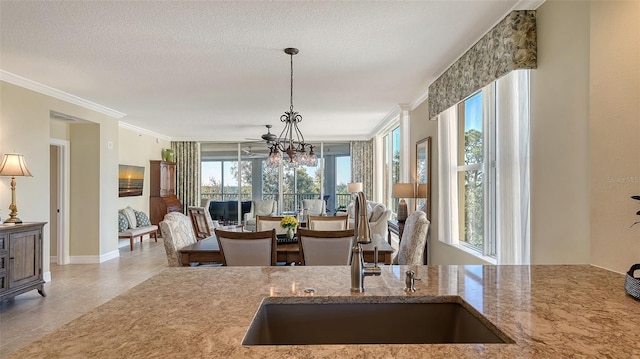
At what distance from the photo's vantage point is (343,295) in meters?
1.28

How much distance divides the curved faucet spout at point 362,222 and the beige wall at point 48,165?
4.64m

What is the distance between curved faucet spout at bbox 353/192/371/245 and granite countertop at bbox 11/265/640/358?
0.19 m

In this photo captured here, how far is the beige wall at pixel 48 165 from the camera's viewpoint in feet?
14.0

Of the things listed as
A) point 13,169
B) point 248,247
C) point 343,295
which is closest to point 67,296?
point 13,169

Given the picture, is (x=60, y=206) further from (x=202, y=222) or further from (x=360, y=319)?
(x=360, y=319)

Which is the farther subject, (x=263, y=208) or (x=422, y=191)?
(x=263, y=208)

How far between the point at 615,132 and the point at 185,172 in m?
9.93

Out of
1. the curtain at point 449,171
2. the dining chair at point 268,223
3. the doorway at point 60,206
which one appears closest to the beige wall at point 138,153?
the doorway at point 60,206

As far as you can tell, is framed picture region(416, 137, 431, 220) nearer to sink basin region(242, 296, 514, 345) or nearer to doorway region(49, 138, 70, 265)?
sink basin region(242, 296, 514, 345)

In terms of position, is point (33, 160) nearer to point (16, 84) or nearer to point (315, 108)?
point (16, 84)

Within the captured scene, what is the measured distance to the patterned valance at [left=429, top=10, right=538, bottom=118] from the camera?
250 cm

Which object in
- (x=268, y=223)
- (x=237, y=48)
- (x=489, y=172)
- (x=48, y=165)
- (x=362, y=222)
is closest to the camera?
(x=362, y=222)

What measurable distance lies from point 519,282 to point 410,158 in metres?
4.64

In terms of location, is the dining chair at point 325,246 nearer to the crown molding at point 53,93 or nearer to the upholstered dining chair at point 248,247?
the upholstered dining chair at point 248,247
